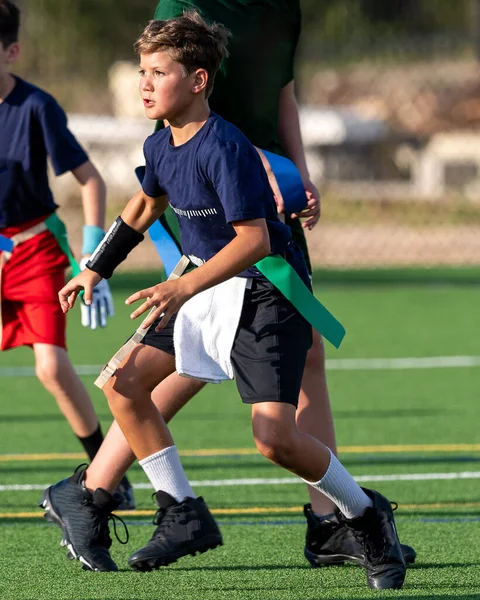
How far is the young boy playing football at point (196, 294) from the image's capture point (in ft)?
12.9

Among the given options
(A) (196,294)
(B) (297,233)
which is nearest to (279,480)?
(B) (297,233)

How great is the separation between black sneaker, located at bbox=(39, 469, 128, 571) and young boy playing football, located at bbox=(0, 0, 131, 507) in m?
1.13

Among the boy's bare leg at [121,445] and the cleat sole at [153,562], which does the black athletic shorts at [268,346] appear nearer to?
the boy's bare leg at [121,445]

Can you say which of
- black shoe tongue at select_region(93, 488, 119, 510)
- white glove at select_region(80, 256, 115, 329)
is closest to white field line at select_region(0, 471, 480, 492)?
white glove at select_region(80, 256, 115, 329)

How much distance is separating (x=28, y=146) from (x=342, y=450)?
7.25 ft

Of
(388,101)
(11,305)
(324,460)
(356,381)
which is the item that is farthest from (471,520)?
(388,101)

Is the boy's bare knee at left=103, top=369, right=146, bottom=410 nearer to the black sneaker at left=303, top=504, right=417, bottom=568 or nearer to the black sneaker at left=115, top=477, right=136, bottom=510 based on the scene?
the black sneaker at left=303, top=504, right=417, bottom=568

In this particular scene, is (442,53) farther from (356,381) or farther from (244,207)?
(244,207)

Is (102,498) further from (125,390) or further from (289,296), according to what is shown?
(289,296)

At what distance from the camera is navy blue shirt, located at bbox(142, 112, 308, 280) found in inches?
155

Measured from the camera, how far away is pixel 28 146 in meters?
5.62

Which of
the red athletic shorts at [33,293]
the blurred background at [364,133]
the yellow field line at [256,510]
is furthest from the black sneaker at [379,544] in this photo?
the blurred background at [364,133]

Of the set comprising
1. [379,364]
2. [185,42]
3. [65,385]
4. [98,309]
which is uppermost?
[185,42]

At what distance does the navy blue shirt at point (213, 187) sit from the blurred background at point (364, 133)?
30.9 feet
